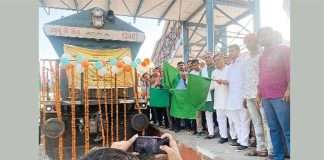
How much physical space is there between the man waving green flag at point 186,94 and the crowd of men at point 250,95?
14 cm

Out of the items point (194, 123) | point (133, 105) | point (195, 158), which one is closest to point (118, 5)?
point (133, 105)

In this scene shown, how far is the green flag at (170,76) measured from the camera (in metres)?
5.62

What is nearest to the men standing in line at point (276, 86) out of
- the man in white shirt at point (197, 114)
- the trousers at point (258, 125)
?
the trousers at point (258, 125)

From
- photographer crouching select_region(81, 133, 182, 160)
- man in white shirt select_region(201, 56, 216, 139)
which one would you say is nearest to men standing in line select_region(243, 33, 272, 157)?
man in white shirt select_region(201, 56, 216, 139)

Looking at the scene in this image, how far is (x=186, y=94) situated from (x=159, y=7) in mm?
5464

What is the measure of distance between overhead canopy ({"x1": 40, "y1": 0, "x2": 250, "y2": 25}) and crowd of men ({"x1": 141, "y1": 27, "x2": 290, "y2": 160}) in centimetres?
462

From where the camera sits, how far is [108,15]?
6.57 m

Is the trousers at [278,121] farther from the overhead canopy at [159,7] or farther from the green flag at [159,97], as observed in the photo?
the overhead canopy at [159,7]

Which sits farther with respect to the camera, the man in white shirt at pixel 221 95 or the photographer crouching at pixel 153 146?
the man in white shirt at pixel 221 95

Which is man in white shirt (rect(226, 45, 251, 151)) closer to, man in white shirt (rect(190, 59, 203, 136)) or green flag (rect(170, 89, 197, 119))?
man in white shirt (rect(190, 59, 203, 136))

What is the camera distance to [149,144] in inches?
56.0

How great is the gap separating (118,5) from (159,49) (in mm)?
4405

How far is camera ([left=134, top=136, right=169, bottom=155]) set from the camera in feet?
4.62

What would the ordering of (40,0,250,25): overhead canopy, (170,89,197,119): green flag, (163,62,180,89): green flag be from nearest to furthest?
(170,89,197,119): green flag < (163,62,180,89): green flag < (40,0,250,25): overhead canopy
